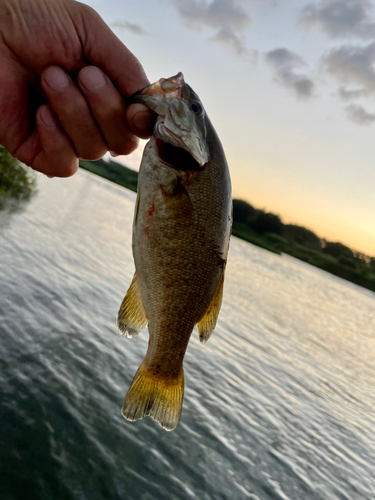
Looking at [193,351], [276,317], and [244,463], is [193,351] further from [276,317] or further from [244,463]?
[276,317]

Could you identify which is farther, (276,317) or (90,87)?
(276,317)

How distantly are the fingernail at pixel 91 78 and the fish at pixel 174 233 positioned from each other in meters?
0.25

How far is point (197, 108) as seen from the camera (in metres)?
2.63

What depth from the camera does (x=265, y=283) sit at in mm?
30062

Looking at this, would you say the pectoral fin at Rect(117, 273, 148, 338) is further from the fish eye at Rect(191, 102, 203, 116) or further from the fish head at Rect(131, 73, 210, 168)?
the fish eye at Rect(191, 102, 203, 116)

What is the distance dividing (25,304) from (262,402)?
22.9ft

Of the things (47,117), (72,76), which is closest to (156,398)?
(47,117)

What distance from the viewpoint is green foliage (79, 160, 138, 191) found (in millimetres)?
86188

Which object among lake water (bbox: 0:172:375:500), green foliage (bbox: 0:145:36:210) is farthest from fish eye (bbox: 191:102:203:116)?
green foliage (bbox: 0:145:36:210)

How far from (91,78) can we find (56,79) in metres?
0.24

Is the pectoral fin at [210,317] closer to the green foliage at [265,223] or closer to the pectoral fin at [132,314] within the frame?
the pectoral fin at [132,314]

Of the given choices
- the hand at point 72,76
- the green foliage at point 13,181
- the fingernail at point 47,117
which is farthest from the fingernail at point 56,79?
the green foliage at point 13,181

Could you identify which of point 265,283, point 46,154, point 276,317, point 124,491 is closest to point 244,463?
point 124,491

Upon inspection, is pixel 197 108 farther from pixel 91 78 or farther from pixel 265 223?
pixel 265 223
